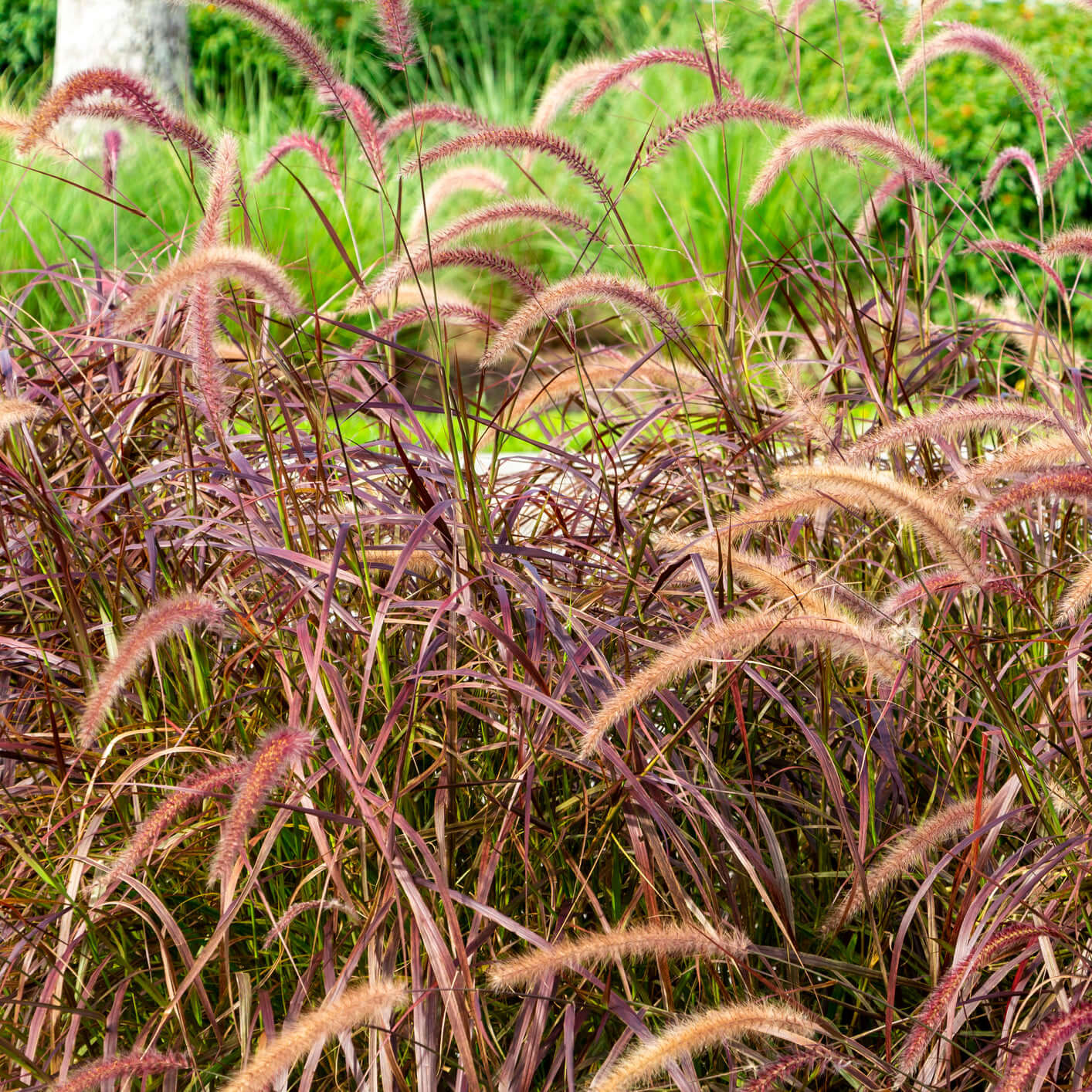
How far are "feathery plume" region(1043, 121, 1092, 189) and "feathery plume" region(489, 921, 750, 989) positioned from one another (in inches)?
62.7

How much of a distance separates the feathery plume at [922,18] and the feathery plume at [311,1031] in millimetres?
2077

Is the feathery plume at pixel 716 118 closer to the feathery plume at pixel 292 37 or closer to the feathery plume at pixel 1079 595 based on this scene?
the feathery plume at pixel 292 37

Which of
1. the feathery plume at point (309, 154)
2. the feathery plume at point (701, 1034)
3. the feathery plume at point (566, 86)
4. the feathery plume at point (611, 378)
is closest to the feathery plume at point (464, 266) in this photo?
the feathery plume at point (611, 378)

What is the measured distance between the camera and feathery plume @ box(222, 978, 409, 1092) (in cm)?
112

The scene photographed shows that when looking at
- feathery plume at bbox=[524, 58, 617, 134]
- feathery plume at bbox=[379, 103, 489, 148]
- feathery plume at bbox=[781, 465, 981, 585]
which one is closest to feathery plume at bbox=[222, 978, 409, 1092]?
feathery plume at bbox=[781, 465, 981, 585]

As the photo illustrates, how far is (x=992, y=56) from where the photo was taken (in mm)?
2414

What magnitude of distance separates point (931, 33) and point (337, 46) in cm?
853

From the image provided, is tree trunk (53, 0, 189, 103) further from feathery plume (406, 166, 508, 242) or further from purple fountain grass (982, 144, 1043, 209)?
purple fountain grass (982, 144, 1043, 209)

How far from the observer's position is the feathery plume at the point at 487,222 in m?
1.93

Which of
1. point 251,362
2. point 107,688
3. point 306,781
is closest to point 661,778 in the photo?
point 306,781

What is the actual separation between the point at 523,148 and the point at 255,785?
1174mm

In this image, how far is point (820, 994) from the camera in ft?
5.20

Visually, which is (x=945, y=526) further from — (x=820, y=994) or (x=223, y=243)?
(x=223, y=243)

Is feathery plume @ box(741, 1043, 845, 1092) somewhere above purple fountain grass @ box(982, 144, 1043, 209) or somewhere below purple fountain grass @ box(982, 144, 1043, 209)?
below
